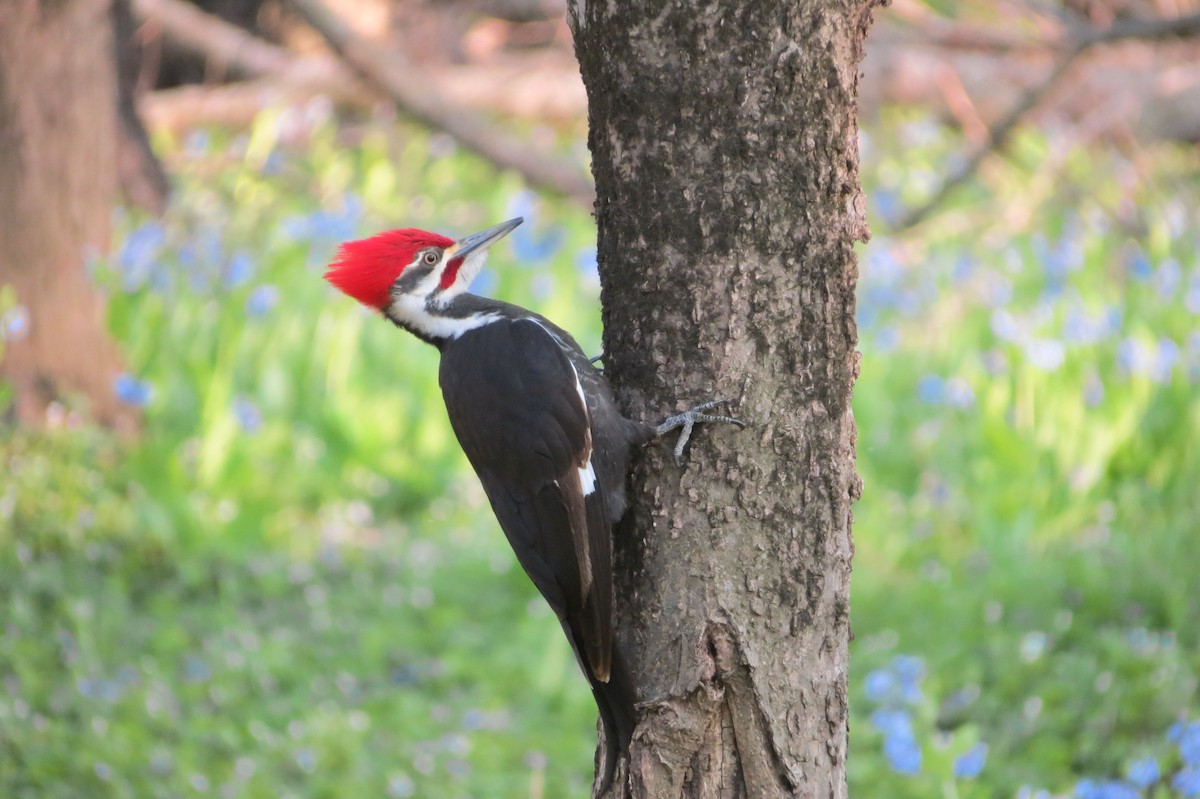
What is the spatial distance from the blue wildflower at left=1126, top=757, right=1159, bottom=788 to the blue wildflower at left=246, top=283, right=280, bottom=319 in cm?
354

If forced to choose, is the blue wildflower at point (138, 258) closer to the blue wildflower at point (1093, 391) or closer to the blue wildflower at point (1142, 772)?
the blue wildflower at point (1093, 391)

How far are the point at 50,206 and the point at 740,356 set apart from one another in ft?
12.3

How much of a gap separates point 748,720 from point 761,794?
11 cm

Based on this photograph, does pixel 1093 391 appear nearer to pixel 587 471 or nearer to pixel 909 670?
pixel 909 670

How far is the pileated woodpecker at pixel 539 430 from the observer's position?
197cm

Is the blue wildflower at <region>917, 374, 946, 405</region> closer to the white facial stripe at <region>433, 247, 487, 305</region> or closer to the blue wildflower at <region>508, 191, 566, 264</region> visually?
the blue wildflower at <region>508, 191, 566, 264</region>

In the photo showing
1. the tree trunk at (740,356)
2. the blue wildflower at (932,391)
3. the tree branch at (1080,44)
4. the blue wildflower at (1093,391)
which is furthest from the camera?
the tree branch at (1080,44)

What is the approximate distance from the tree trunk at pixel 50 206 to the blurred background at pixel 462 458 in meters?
0.01

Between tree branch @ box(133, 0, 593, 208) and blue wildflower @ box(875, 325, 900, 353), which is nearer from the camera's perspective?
blue wildflower @ box(875, 325, 900, 353)

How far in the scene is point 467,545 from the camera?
4.29m

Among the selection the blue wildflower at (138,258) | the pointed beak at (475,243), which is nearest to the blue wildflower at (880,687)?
the pointed beak at (475,243)

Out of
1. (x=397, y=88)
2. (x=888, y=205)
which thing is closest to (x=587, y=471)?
(x=888, y=205)

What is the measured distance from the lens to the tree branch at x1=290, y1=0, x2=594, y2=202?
6.93 metres

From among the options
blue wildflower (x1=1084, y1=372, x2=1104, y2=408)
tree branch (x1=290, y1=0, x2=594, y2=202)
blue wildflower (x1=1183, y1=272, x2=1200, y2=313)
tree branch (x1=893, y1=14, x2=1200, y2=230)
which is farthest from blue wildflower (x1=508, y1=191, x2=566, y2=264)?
blue wildflower (x1=1183, y1=272, x2=1200, y2=313)
